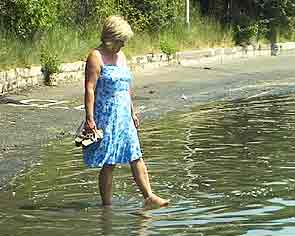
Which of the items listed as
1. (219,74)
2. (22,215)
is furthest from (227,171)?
(219,74)

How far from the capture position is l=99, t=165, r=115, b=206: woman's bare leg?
760 centimetres

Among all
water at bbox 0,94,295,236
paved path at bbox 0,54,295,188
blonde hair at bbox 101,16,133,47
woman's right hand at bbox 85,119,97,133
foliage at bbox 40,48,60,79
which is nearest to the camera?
water at bbox 0,94,295,236

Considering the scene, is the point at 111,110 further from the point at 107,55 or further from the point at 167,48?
the point at 167,48

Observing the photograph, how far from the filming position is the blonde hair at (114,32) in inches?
292

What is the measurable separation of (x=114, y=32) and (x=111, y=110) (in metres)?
0.65

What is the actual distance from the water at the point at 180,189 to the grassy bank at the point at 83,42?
527 cm

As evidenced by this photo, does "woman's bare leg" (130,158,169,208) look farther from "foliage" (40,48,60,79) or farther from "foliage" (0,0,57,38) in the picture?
"foliage" (40,48,60,79)

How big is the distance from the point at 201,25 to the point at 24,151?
18336 millimetres

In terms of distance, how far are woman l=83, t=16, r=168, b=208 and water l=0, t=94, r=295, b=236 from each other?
0.31 metres

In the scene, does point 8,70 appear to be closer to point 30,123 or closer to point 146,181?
point 30,123

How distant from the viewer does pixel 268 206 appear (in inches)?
296

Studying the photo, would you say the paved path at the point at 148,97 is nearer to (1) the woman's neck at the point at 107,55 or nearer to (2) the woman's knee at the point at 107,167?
(2) the woman's knee at the point at 107,167

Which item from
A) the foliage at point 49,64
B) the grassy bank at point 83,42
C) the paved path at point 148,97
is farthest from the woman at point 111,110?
the foliage at point 49,64

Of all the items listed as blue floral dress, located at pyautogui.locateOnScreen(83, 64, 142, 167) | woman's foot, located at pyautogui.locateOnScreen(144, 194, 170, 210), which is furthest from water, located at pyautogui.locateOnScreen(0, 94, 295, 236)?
blue floral dress, located at pyautogui.locateOnScreen(83, 64, 142, 167)
